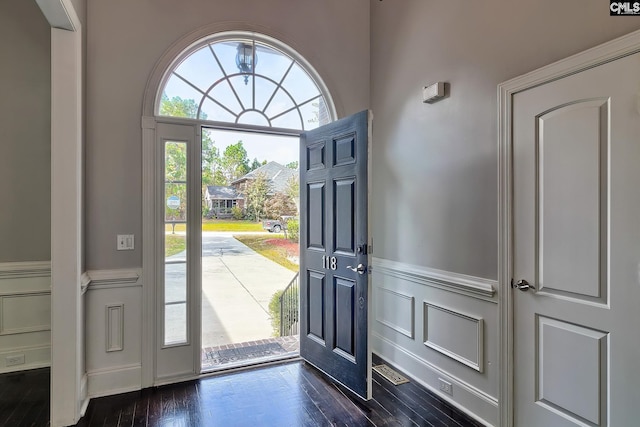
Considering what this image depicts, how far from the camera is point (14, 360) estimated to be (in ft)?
9.89

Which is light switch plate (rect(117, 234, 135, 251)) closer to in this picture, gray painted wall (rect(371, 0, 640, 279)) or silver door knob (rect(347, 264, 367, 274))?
silver door knob (rect(347, 264, 367, 274))

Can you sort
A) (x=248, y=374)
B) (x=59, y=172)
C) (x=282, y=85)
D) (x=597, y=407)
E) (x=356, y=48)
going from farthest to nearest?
(x=356, y=48) < (x=282, y=85) < (x=248, y=374) < (x=59, y=172) < (x=597, y=407)

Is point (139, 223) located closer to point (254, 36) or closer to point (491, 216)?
point (254, 36)

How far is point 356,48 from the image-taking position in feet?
11.6

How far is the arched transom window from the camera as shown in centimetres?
302

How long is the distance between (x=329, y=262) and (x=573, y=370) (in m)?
1.75

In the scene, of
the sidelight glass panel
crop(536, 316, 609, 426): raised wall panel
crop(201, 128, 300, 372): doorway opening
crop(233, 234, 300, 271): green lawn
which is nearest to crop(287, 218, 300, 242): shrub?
crop(201, 128, 300, 372): doorway opening

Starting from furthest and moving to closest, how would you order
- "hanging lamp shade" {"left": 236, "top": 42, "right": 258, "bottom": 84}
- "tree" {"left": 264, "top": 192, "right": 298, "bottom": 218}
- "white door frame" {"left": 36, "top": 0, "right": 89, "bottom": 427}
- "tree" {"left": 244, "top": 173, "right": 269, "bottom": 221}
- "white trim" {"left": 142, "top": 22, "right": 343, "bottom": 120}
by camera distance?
"tree" {"left": 264, "top": 192, "right": 298, "bottom": 218} < "tree" {"left": 244, "top": 173, "right": 269, "bottom": 221} < "hanging lamp shade" {"left": 236, "top": 42, "right": 258, "bottom": 84} < "white trim" {"left": 142, "top": 22, "right": 343, "bottom": 120} < "white door frame" {"left": 36, "top": 0, "right": 89, "bottom": 427}

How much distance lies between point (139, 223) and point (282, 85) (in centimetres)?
179

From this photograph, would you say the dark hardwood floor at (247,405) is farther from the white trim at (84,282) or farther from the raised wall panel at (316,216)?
the raised wall panel at (316,216)

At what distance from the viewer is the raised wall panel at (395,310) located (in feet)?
9.83

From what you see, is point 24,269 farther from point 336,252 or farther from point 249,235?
point 249,235

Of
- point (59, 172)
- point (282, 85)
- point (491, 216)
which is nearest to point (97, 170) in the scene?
point (59, 172)

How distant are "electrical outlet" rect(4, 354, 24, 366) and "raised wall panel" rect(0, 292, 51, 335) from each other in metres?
0.21
